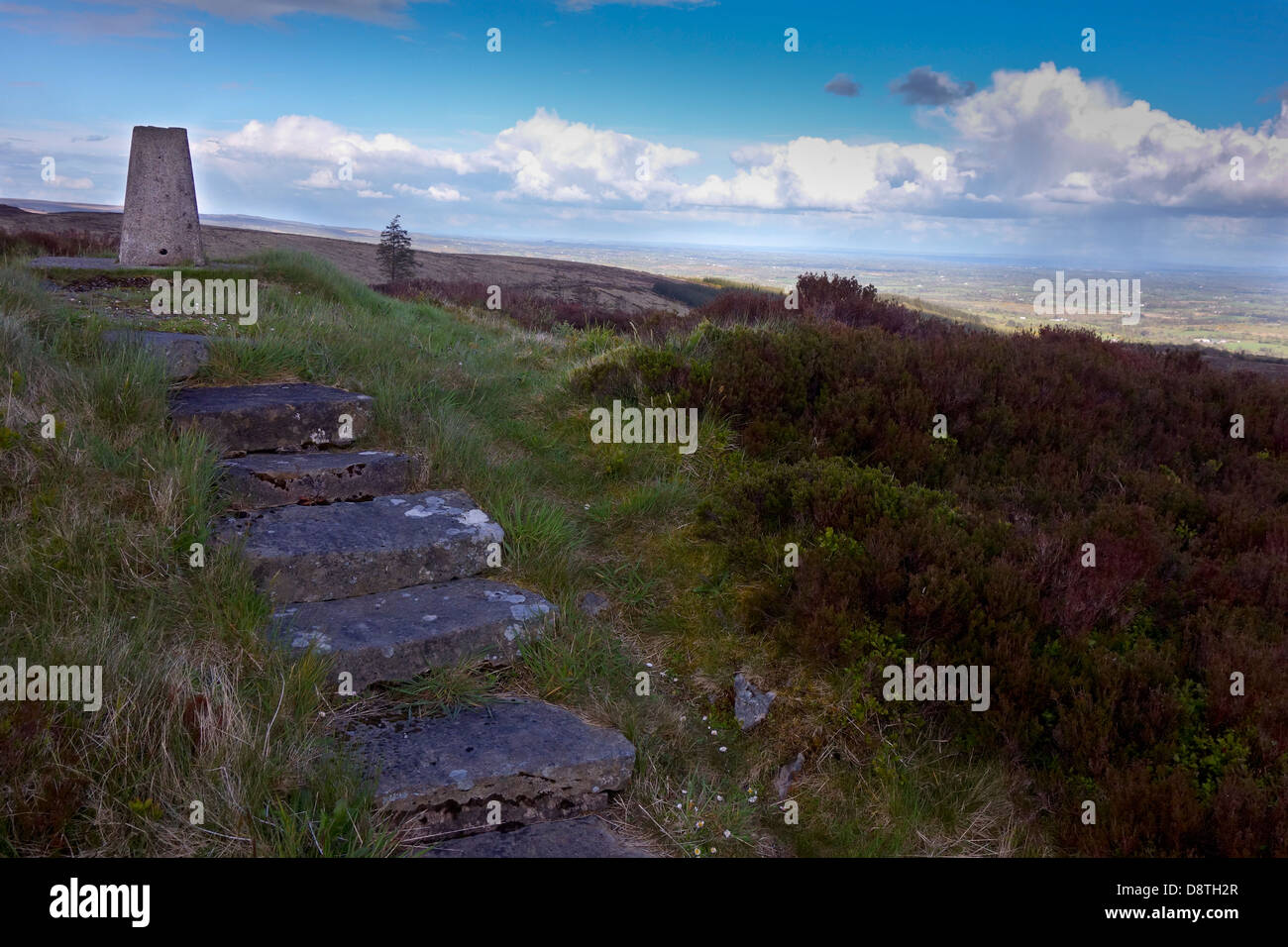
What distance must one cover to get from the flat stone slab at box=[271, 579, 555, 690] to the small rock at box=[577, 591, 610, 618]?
279 millimetres

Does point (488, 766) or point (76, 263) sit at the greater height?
point (76, 263)

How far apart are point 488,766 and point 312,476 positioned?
8.90ft

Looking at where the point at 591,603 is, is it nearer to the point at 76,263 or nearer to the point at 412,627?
the point at 412,627

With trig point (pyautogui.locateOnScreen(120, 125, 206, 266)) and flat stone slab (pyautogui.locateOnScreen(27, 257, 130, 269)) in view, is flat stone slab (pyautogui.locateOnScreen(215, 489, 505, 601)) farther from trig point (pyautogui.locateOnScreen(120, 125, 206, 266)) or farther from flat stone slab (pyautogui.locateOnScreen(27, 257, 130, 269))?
trig point (pyautogui.locateOnScreen(120, 125, 206, 266))

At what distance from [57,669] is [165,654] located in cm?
38

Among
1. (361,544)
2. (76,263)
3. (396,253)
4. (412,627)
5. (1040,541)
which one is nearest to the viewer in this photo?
(412,627)

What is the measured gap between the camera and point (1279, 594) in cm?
429

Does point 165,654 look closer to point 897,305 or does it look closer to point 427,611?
point 427,611

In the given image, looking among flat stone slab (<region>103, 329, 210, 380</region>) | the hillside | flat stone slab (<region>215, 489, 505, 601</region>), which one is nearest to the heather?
flat stone slab (<region>215, 489, 505, 601</region>)

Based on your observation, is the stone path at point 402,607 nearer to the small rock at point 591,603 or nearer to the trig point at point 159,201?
the small rock at point 591,603

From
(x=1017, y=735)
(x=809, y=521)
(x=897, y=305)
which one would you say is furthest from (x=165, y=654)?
(x=897, y=305)

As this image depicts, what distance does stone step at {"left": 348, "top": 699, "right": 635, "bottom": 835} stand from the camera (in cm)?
319

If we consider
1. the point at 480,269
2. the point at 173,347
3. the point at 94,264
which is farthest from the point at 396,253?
the point at 173,347

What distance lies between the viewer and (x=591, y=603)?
4801 millimetres
